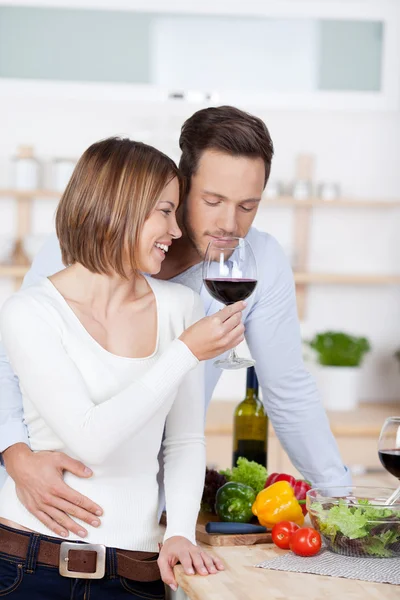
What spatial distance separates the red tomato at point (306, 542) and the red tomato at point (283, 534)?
5 cm

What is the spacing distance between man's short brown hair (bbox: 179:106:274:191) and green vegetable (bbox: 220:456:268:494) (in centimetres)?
65

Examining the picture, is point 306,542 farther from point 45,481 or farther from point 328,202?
point 328,202

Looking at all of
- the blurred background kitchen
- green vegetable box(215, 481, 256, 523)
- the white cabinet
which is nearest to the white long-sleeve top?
A: green vegetable box(215, 481, 256, 523)

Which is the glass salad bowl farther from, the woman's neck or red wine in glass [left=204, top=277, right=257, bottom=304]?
the woman's neck

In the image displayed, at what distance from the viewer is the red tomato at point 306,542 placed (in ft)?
5.10

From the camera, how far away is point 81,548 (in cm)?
158

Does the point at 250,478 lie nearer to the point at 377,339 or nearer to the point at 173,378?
the point at 173,378

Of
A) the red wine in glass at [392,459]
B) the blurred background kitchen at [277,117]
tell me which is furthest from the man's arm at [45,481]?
the blurred background kitchen at [277,117]

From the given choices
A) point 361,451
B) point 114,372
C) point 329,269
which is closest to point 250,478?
point 114,372

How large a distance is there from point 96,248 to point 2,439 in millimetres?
419

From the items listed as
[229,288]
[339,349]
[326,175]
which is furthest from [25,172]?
[229,288]

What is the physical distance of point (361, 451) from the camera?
4.02 metres

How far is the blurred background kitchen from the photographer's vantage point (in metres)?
4.34

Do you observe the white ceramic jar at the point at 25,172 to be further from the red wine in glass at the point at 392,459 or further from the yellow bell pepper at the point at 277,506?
the red wine in glass at the point at 392,459
